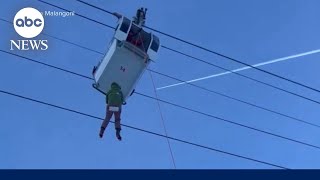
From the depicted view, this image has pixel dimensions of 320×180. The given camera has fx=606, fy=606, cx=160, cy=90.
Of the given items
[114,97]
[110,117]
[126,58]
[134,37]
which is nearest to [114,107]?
[110,117]

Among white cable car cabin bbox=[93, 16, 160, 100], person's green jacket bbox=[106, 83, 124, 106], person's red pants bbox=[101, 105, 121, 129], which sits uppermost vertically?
white cable car cabin bbox=[93, 16, 160, 100]

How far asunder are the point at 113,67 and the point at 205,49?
3.56m

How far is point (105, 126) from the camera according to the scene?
1520 cm

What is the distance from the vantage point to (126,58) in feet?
54.9

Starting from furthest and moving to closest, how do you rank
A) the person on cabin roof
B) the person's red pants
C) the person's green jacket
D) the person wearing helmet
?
the person on cabin roof, the person's green jacket, the person's red pants, the person wearing helmet

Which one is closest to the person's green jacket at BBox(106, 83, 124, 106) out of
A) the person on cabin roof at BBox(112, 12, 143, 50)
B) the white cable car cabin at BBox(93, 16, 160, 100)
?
the white cable car cabin at BBox(93, 16, 160, 100)

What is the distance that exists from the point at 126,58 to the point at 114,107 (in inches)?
75.8

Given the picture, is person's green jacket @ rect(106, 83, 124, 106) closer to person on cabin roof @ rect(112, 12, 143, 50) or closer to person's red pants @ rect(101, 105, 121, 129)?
person's red pants @ rect(101, 105, 121, 129)

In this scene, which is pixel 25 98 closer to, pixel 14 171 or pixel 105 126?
pixel 14 171

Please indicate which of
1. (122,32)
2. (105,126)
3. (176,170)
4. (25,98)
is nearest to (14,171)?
(25,98)

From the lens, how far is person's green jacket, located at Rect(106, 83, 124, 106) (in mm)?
15531

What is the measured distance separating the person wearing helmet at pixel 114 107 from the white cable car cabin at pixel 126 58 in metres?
0.62

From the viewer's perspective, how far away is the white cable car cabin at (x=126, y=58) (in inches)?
653

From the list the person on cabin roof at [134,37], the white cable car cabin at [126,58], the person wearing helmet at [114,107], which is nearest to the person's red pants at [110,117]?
the person wearing helmet at [114,107]
